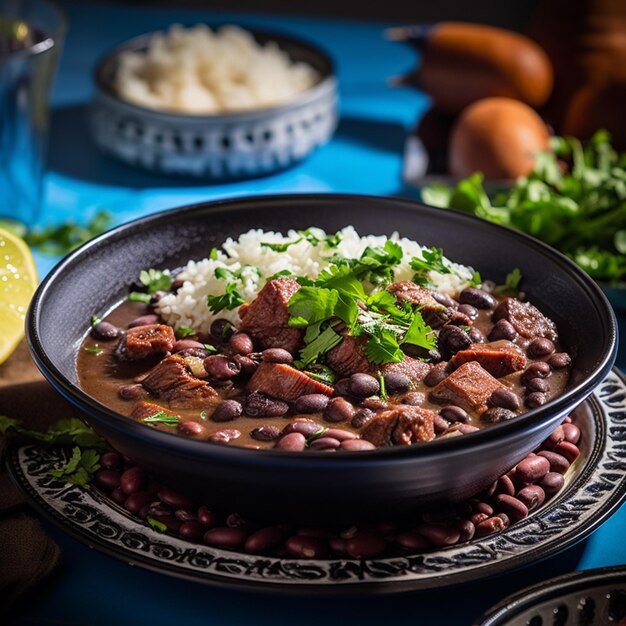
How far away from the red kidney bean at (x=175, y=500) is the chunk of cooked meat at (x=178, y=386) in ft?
0.70

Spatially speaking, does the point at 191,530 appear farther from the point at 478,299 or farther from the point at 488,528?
the point at 478,299

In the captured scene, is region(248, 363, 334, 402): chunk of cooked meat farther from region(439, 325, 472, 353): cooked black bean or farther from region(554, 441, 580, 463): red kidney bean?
region(554, 441, 580, 463): red kidney bean

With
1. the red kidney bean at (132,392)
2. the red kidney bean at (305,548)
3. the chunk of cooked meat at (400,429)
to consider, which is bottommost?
the red kidney bean at (305,548)

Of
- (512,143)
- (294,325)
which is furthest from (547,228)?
(294,325)

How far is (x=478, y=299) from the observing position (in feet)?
9.09

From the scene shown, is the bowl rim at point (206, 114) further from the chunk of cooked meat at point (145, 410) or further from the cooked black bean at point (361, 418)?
the cooked black bean at point (361, 418)

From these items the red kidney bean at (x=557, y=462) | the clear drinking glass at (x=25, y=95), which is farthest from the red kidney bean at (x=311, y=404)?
the clear drinking glass at (x=25, y=95)

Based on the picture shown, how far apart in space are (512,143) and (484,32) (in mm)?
954

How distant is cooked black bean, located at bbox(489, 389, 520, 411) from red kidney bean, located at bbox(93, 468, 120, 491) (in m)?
0.90

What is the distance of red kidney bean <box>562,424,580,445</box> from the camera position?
2484 mm

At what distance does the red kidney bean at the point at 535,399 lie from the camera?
7.58ft

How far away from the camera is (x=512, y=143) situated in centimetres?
437

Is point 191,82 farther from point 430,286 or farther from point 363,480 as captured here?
point 363,480

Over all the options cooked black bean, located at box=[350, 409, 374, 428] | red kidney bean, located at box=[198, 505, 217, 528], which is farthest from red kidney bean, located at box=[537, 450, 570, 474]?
red kidney bean, located at box=[198, 505, 217, 528]
